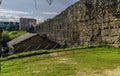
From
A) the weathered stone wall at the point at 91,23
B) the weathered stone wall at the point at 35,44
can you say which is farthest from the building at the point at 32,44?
the weathered stone wall at the point at 91,23

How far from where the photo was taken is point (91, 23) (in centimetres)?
2077

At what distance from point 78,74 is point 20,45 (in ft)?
66.4

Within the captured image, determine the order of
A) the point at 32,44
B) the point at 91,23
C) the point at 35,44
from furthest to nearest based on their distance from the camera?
1. the point at 35,44
2. the point at 32,44
3. the point at 91,23

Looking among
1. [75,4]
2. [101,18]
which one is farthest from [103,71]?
[75,4]

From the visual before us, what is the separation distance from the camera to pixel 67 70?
36.5 ft

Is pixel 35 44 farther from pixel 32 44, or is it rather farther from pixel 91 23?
pixel 91 23

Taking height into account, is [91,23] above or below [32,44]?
above

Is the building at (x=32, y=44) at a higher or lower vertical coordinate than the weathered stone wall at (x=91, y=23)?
lower

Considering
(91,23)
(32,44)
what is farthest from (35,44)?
(91,23)

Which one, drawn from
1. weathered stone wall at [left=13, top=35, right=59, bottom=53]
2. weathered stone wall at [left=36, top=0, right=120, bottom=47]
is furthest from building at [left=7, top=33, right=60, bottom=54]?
weathered stone wall at [left=36, top=0, right=120, bottom=47]

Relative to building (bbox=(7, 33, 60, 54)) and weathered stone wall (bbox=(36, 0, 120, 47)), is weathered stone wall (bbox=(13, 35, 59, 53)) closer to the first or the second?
building (bbox=(7, 33, 60, 54))

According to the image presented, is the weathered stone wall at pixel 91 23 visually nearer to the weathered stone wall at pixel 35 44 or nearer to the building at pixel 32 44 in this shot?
the weathered stone wall at pixel 35 44

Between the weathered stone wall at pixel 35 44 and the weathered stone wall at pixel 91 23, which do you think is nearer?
the weathered stone wall at pixel 91 23

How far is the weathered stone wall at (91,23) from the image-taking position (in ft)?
59.4
